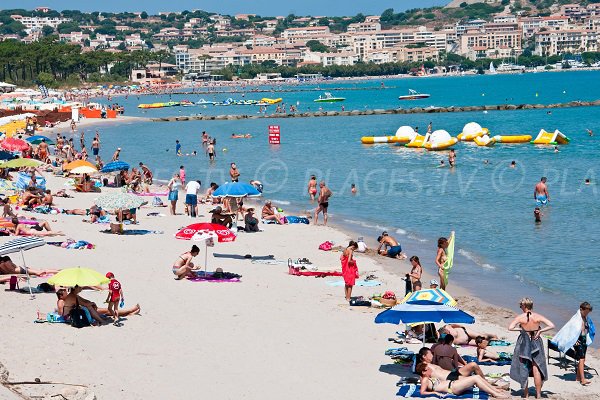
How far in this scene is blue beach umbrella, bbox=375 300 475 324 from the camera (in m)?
12.6

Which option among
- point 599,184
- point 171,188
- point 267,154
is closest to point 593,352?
point 171,188

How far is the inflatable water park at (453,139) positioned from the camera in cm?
5125

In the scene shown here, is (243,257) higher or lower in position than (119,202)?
lower

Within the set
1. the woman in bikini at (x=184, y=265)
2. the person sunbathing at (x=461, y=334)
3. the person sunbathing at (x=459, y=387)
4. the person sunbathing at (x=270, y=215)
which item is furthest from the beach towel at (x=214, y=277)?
the person sunbathing at (x=270, y=215)

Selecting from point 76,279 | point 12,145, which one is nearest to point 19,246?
point 76,279

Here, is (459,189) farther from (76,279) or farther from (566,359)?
(76,279)

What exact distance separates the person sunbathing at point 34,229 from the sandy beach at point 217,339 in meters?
1.22

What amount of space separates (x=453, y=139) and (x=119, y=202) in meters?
31.7

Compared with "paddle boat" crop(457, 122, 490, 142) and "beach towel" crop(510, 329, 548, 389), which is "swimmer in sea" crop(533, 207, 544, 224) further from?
"paddle boat" crop(457, 122, 490, 142)

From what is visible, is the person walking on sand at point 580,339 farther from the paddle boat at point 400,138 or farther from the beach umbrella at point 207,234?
the paddle boat at point 400,138

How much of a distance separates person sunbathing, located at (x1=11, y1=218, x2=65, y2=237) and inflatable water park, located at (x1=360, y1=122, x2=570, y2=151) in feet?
104

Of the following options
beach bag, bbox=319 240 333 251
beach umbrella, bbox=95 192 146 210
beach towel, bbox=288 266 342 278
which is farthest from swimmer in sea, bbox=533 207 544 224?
beach umbrella, bbox=95 192 146 210

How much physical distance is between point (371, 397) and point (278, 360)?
167cm

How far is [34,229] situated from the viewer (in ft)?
70.7
